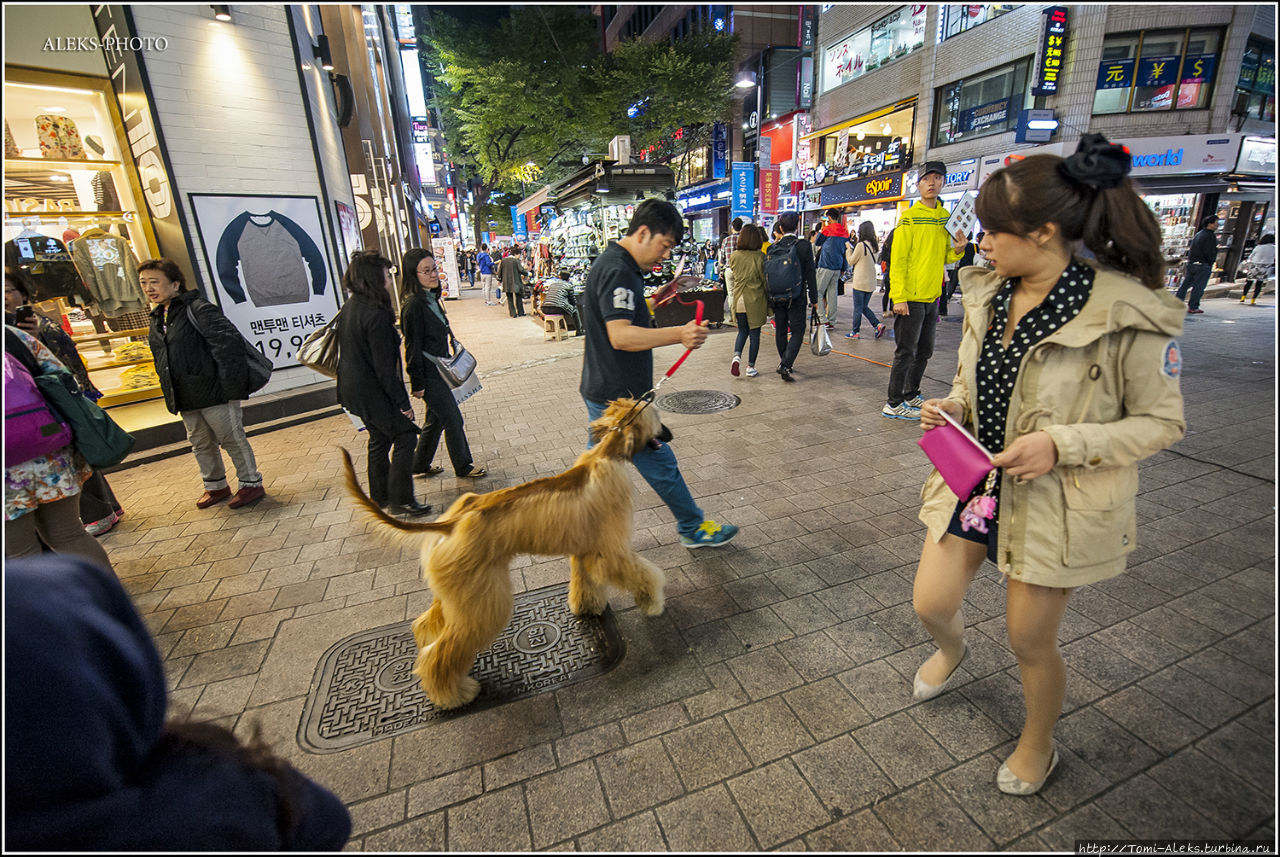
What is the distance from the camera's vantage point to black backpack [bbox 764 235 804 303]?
711cm

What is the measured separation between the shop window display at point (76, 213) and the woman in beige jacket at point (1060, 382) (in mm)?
9109

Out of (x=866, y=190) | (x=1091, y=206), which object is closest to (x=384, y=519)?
(x=1091, y=206)

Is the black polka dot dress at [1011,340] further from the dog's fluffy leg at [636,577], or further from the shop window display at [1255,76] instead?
the shop window display at [1255,76]

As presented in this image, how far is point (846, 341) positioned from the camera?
34.0 feet

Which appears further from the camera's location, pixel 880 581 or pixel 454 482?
pixel 454 482

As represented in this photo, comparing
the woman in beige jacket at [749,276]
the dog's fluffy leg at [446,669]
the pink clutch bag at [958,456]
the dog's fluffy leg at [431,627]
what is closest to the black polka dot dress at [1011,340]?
the pink clutch bag at [958,456]

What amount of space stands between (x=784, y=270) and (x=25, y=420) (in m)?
7.02

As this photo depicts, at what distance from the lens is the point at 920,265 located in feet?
17.6

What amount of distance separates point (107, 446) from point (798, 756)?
3.96 metres

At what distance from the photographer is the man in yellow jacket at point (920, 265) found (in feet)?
17.3

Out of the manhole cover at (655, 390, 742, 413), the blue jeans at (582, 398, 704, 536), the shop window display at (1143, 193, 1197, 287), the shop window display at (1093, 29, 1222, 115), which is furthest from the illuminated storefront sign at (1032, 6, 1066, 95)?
the blue jeans at (582, 398, 704, 536)

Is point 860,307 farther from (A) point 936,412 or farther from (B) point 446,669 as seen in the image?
(B) point 446,669

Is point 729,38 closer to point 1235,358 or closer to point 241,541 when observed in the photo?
point 1235,358

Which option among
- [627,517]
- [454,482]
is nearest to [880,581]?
[627,517]
